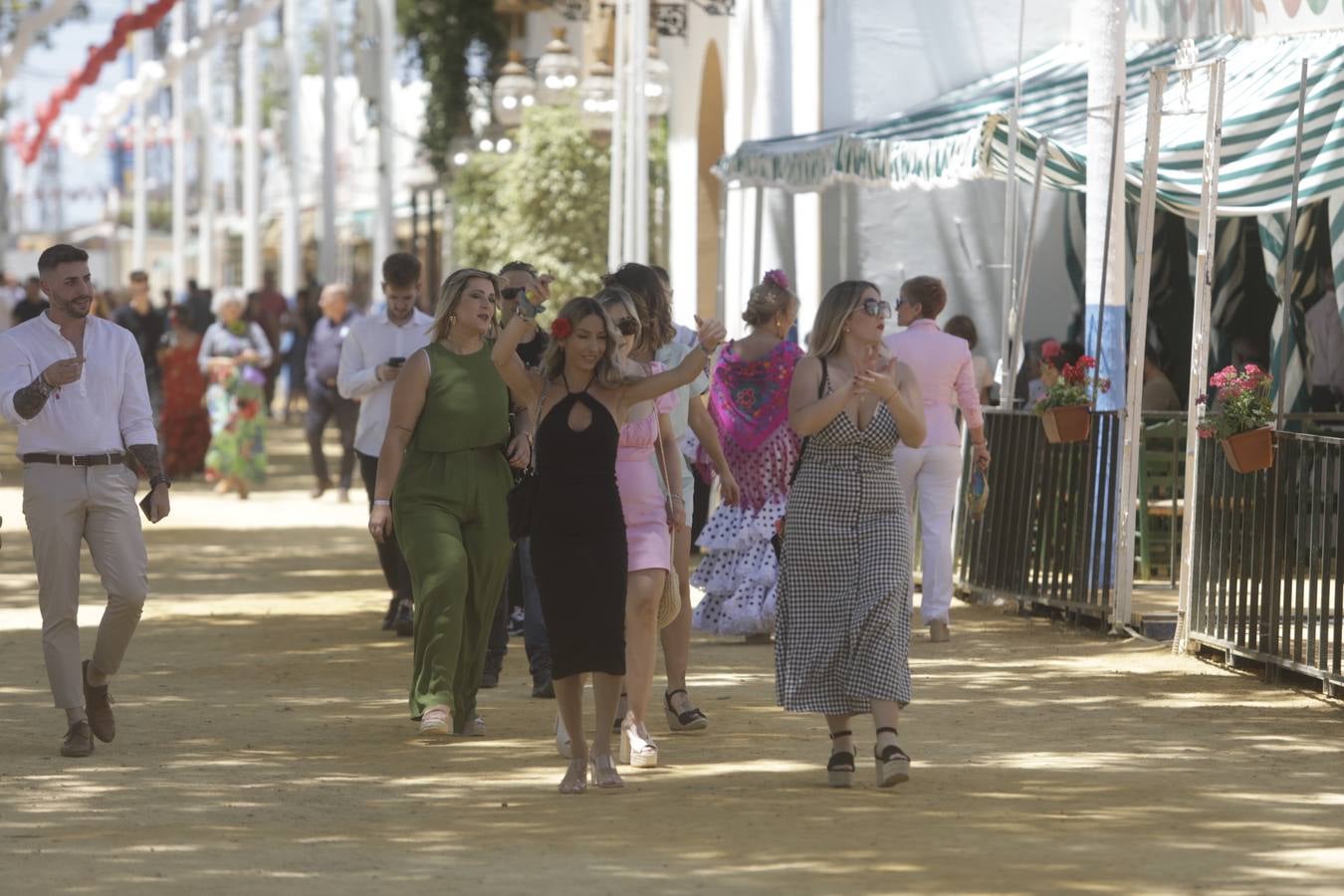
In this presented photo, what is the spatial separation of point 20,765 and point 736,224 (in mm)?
17070

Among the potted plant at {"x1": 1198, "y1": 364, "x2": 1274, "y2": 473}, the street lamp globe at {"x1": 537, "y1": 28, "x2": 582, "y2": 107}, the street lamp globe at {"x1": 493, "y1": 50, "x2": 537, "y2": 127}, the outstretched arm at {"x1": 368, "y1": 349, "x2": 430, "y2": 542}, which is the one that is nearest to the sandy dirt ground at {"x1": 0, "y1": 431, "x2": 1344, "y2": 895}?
the outstretched arm at {"x1": 368, "y1": 349, "x2": 430, "y2": 542}

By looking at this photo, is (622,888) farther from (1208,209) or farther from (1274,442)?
(1208,209)

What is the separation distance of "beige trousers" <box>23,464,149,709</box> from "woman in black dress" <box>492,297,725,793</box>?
1.69 meters

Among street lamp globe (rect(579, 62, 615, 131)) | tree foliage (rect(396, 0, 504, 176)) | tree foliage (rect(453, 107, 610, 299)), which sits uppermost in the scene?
tree foliage (rect(396, 0, 504, 176))

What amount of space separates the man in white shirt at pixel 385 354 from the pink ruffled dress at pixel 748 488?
4.96 ft

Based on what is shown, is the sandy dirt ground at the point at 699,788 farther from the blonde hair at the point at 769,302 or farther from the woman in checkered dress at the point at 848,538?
the blonde hair at the point at 769,302

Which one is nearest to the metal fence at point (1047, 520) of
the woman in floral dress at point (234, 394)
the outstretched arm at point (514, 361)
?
the outstretched arm at point (514, 361)

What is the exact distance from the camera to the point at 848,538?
8.78 meters

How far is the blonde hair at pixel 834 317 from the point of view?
874 cm

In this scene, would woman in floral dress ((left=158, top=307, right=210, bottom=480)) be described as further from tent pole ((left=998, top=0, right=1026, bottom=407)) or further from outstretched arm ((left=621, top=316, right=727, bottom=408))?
outstretched arm ((left=621, top=316, right=727, bottom=408))

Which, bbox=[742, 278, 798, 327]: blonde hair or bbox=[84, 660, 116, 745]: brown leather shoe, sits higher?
bbox=[742, 278, 798, 327]: blonde hair

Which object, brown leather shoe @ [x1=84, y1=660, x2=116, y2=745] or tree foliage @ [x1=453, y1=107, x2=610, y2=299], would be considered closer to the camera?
brown leather shoe @ [x1=84, y1=660, x2=116, y2=745]

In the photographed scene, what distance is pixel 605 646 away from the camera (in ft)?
28.1

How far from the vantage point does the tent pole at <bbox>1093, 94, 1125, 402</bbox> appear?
518 inches
